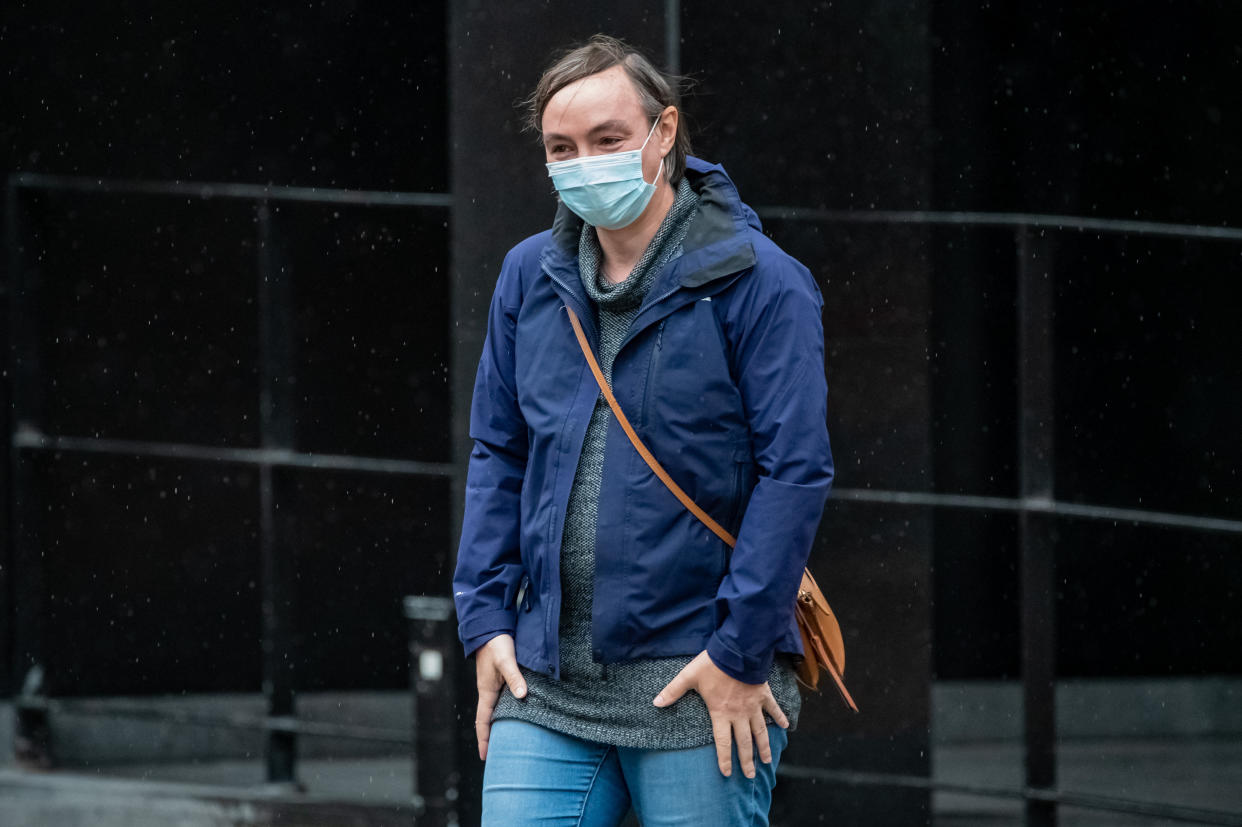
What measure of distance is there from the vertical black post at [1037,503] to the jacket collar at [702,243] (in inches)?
78.5

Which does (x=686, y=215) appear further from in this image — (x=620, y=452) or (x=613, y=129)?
(x=620, y=452)

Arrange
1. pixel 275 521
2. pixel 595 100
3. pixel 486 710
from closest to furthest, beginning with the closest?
pixel 595 100 < pixel 486 710 < pixel 275 521

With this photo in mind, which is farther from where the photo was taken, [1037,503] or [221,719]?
[221,719]

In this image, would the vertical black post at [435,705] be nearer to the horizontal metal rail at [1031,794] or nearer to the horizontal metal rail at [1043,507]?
the horizontal metal rail at [1031,794]

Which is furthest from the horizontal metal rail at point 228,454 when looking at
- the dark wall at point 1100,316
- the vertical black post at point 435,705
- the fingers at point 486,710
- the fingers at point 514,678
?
the fingers at point 514,678

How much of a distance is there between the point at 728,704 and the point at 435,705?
7.53ft

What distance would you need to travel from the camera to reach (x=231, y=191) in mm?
6145

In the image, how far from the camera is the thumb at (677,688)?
9.30 ft

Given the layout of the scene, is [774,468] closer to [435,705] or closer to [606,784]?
[606,784]

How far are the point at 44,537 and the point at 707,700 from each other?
4441 mm

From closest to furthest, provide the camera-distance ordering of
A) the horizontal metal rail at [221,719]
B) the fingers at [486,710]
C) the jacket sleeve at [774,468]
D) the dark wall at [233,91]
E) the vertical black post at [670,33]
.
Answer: the jacket sleeve at [774,468] < the fingers at [486,710] < the vertical black post at [670,33] < the horizontal metal rail at [221,719] < the dark wall at [233,91]

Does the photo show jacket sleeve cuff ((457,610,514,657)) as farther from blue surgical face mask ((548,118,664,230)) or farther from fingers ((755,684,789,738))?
blue surgical face mask ((548,118,664,230))

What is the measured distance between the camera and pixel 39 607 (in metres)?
6.60

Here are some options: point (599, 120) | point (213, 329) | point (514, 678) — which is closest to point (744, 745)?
point (514, 678)
